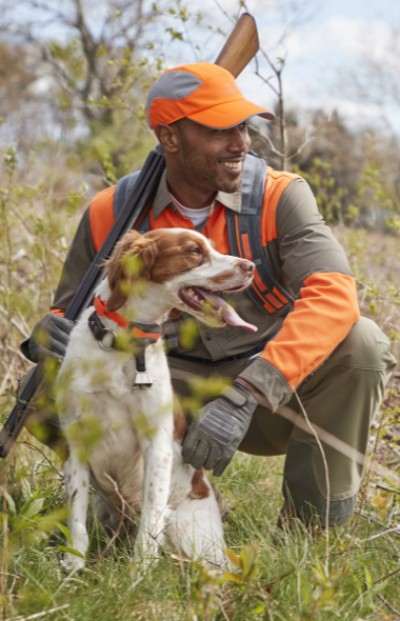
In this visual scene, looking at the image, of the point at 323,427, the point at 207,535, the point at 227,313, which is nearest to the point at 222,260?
the point at 227,313

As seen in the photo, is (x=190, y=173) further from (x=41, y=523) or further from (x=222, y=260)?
(x=41, y=523)

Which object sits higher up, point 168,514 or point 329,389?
point 329,389

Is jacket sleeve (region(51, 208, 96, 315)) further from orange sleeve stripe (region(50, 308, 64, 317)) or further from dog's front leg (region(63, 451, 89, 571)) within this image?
dog's front leg (region(63, 451, 89, 571))

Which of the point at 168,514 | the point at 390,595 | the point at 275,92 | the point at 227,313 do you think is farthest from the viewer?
the point at 275,92

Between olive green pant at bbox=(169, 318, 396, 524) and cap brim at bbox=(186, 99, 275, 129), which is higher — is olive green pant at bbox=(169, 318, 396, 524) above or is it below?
below

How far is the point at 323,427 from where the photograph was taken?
3.55 metres

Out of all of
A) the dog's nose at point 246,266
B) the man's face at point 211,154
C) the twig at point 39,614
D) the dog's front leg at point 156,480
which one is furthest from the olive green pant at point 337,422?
the twig at point 39,614

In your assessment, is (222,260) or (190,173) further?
(190,173)

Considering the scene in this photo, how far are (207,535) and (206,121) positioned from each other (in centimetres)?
164

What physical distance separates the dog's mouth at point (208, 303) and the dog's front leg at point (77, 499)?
69 cm

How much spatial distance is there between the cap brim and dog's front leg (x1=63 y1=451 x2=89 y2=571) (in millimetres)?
1438

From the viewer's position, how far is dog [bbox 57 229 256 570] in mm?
3213

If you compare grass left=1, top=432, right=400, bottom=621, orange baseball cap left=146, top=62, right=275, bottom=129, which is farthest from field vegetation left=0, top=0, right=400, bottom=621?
orange baseball cap left=146, top=62, right=275, bottom=129

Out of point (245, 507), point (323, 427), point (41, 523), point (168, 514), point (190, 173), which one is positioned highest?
point (190, 173)
